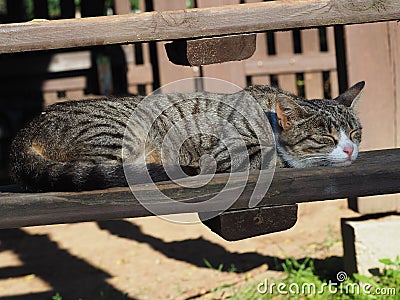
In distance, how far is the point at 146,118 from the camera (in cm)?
360

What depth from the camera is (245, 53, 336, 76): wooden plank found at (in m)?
7.07

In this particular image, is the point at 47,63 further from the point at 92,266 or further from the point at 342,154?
the point at 342,154

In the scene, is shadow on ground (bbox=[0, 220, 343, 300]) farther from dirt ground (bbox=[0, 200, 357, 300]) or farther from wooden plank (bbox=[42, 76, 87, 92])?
wooden plank (bbox=[42, 76, 87, 92])

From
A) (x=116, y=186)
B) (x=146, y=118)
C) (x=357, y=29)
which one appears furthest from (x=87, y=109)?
(x=357, y=29)

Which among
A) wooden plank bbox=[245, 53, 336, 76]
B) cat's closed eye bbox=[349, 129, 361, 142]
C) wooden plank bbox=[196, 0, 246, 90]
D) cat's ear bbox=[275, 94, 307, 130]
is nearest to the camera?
cat's ear bbox=[275, 94, 307, 130]

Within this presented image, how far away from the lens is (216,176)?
2.81 m

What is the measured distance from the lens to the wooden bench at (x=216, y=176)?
252cm

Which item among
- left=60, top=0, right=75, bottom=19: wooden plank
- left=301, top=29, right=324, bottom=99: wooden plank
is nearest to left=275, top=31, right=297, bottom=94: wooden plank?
left=301, top=29, right=324, bottom=99: wooden plank

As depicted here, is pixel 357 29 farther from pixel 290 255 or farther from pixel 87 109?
pixel 87 109

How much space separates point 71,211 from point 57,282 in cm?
278

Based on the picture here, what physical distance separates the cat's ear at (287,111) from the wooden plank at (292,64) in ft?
11.7

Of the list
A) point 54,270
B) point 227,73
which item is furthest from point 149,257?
point 227,73

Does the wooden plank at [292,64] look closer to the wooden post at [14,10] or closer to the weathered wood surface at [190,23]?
the wooden post at [14,10]
